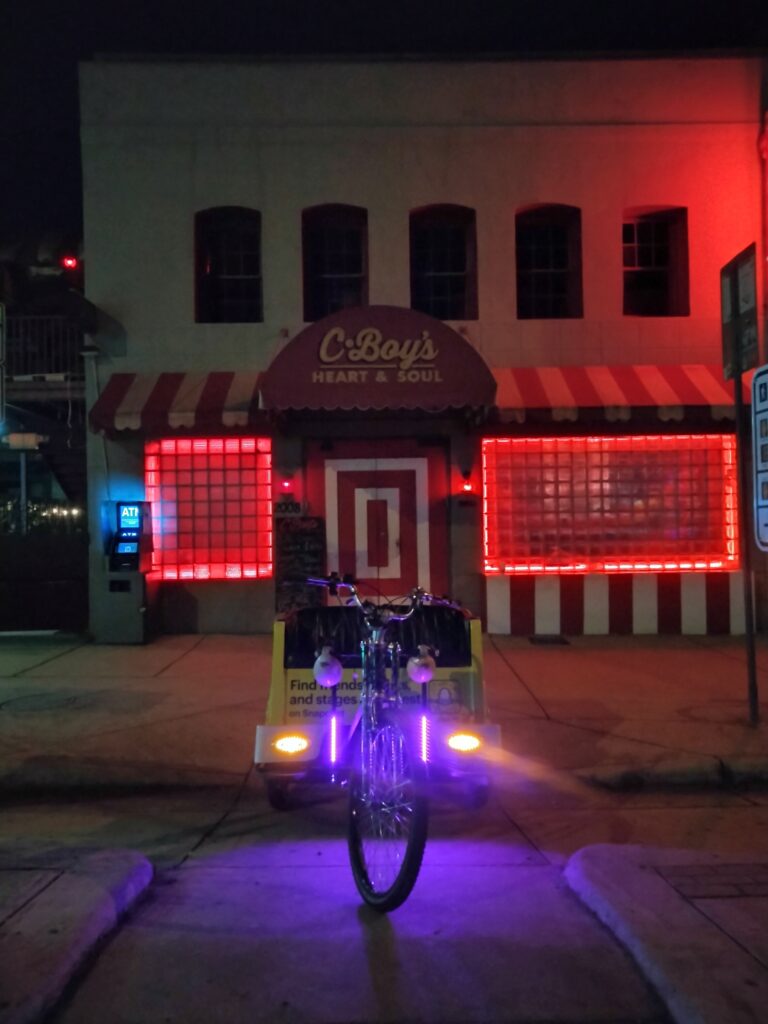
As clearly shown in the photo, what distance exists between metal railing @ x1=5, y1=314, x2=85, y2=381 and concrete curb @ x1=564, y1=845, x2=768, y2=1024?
11.9 m

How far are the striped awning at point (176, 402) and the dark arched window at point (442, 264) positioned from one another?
267 cm

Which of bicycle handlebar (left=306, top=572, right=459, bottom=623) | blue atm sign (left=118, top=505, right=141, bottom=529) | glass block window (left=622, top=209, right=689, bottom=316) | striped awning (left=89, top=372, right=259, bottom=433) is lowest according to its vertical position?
bicycle handlebar (left=306, top=572, right=459, bottom=623)

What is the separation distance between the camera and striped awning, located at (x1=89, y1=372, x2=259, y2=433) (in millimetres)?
11305

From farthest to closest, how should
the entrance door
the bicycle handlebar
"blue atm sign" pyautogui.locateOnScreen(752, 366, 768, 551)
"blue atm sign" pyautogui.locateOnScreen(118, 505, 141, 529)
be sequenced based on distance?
1. the entrance door
2. "blue atm sign" pyautogui.locateOnScreen(118, 505, 141, 529)
3. "blue atm sign" pyautogui.locateOnScreen(752, 366, 768, 551)
4. the bicycle handlebar

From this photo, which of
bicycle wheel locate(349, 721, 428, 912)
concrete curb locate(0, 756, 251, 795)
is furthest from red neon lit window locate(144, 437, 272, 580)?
bicycle wheel locate(349, 721, 428, 912)

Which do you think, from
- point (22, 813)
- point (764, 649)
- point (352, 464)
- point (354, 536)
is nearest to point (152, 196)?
point (352, 464)

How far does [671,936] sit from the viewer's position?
13.4ft

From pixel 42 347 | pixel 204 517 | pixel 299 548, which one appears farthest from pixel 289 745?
pixel 42 347

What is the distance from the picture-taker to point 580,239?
12.5m

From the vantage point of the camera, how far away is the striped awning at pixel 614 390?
11297 mm

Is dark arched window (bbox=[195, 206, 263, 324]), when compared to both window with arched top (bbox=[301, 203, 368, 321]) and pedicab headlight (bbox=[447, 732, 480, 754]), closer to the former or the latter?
window with arched top (bbox=[301, 203, 368, 321])

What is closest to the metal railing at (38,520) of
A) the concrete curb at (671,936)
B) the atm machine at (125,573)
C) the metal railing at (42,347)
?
the atm machine at (125,573)

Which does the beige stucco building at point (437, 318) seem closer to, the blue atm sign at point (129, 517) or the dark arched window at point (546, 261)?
the dark arched window at point (546, 261)

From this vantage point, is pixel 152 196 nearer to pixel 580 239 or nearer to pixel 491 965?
pixel 580 239
